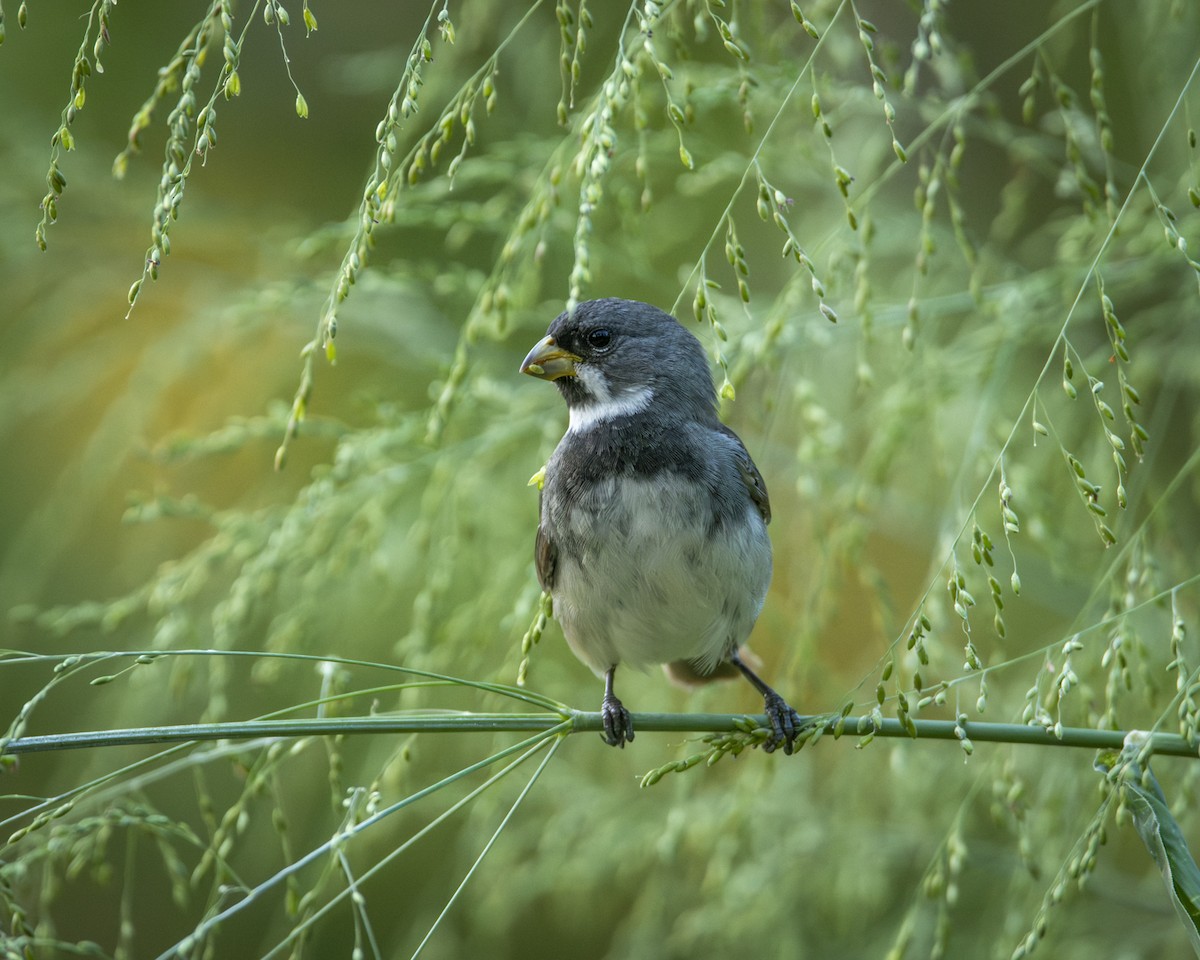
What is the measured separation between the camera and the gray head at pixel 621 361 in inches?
125

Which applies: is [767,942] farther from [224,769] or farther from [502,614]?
[224,769]

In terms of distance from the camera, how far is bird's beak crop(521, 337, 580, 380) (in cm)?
322

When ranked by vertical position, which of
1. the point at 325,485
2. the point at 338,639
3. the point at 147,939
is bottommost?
the point at 147,939

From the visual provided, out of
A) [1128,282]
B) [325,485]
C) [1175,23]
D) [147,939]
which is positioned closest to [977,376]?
[1128,282]

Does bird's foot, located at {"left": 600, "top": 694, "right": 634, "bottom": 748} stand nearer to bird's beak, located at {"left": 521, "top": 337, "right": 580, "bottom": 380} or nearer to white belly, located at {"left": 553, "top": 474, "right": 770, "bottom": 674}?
white belly, located at {"left": 553, "top": 474, "right": 770, "bottom": 674}

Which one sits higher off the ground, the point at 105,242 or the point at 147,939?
the point at 105,242

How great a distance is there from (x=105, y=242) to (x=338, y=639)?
5.22 ft

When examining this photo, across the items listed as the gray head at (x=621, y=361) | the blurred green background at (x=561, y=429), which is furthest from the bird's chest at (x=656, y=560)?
the gray head at (x=621, y=361)

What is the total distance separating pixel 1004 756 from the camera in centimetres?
272

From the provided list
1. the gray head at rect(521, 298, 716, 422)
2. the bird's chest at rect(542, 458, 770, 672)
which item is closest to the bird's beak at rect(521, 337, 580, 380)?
the gray head at rect(521, 298, 716, 422)

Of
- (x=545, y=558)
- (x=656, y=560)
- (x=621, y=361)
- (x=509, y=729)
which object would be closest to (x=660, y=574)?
(x=656, y=560)

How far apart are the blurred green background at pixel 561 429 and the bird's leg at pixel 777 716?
11cm

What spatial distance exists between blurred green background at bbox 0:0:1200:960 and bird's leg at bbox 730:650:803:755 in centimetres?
11

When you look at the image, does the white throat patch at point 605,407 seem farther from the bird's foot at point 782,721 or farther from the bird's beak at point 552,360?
the bird's foot at point 782,721
